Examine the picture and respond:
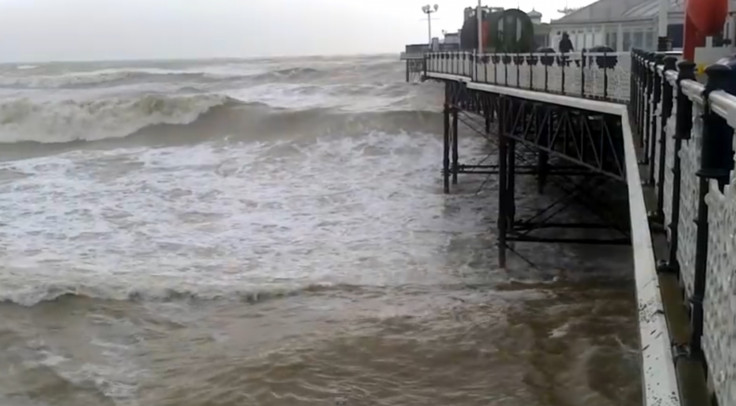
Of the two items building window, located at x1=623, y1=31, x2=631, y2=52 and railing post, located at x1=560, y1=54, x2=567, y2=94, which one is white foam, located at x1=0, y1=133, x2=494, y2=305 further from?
building window, located at x1=623, y1=31, x2=631, y2=52

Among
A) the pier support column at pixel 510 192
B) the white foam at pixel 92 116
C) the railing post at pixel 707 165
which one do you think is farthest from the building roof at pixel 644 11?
the white foam at pixel 92 116

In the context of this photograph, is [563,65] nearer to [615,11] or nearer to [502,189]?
[502,189]

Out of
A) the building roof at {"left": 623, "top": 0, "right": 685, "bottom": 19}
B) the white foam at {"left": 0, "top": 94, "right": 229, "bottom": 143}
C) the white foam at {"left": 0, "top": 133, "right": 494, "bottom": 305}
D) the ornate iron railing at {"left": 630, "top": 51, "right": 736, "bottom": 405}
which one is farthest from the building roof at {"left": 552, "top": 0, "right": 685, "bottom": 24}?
the ornate iron railing at {"left": 630, "top": 51, "right": 736, "bottom": 405}

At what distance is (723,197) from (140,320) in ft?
31.5

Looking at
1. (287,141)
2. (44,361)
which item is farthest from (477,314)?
(287,141)

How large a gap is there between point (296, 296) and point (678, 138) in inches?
355

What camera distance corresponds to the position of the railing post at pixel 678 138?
297 cm

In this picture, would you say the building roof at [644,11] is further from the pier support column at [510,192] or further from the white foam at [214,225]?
the pier support column at [510,192]

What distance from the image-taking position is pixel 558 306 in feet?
36.2

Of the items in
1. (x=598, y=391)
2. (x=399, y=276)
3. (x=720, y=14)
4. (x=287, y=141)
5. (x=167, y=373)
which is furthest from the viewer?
(x=287, y=141)

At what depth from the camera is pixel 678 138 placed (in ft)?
11.1

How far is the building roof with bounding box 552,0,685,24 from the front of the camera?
26969mm

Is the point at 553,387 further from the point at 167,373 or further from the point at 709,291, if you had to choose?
the point at 709,291

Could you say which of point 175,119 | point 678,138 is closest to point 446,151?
point 678,138
